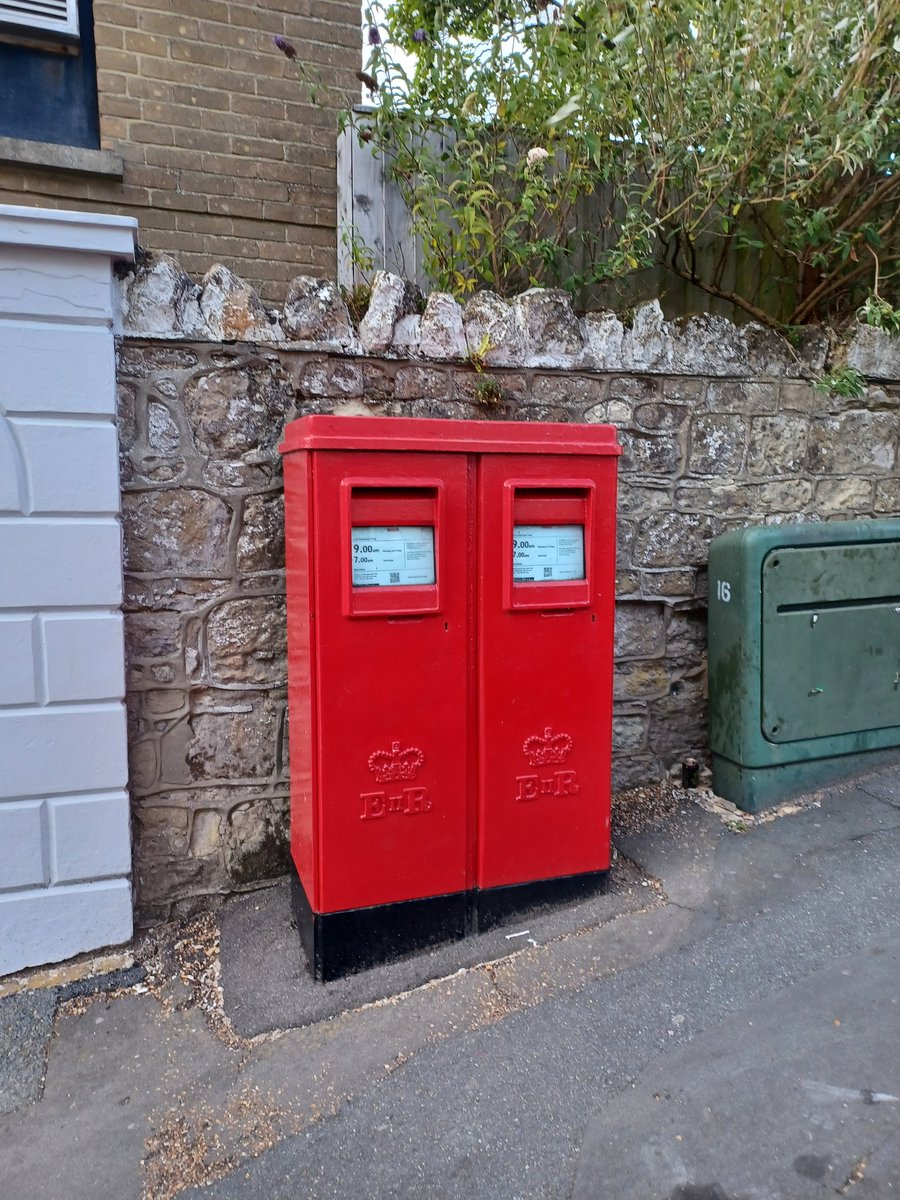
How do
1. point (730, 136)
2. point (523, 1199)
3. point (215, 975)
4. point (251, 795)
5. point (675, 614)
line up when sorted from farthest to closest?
point (675, 614), point (730, 136), point (251, 795), point (215, 975), point (523, 1199)

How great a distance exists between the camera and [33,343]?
7.98 ft

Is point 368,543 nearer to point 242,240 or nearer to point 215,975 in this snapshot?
point 215,975

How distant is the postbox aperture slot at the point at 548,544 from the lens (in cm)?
256

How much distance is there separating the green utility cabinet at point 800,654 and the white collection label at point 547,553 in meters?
0.95

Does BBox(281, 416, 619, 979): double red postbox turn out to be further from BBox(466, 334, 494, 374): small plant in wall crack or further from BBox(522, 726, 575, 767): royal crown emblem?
BBox(466, 334, 494, 374): small plant in wall crack

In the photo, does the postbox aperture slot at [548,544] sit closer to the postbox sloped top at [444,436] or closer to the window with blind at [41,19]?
the postbox sloped top at [444,436]

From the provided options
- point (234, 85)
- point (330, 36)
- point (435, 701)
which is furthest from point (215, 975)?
point (330, 36)

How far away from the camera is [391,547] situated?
2.43 metres

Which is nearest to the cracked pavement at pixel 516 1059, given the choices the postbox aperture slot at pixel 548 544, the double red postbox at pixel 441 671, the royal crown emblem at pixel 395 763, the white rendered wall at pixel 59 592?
the double red postbox at pixel 441 671

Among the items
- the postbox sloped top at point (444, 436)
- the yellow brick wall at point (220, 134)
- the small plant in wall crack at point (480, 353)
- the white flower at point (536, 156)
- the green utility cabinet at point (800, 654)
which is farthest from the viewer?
the yellow brick wall at point (220, 134)

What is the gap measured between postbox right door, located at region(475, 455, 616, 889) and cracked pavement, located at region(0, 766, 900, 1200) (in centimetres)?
33

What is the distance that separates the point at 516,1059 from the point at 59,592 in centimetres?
194

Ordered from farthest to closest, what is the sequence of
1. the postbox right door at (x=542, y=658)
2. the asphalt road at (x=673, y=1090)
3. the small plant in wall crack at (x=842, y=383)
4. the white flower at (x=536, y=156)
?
the small plant in wall crack at (x=842, y=383) < the white flower at (x=536, y=156) < the postbox right door at (x=542, y=658) < the asphalt road at (x=673, y=1090)

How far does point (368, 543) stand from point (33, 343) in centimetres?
120
